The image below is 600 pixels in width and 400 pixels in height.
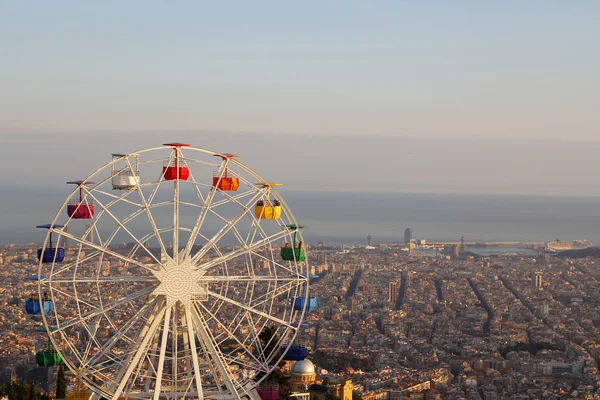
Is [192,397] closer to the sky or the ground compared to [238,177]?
→ closer to the ground

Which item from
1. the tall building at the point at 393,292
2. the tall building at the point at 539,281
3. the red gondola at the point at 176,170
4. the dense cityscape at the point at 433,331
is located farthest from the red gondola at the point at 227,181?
the tall building at the point at 539,281

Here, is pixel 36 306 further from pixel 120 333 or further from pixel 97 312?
pixel 120 333

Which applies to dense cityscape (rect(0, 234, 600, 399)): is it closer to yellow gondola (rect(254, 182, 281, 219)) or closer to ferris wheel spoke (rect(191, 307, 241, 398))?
yellow gondola (rect(254, 182, 281, 219))

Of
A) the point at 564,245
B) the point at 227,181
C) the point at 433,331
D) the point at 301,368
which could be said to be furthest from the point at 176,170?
the point at 564,245

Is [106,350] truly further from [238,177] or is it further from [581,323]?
[581,323]

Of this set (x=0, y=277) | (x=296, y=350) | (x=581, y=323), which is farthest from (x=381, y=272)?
(x=296, y=350)

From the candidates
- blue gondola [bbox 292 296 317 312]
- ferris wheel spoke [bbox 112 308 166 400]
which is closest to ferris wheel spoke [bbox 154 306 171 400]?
ferris wheel spoke [bbox 112 308 166 400]
